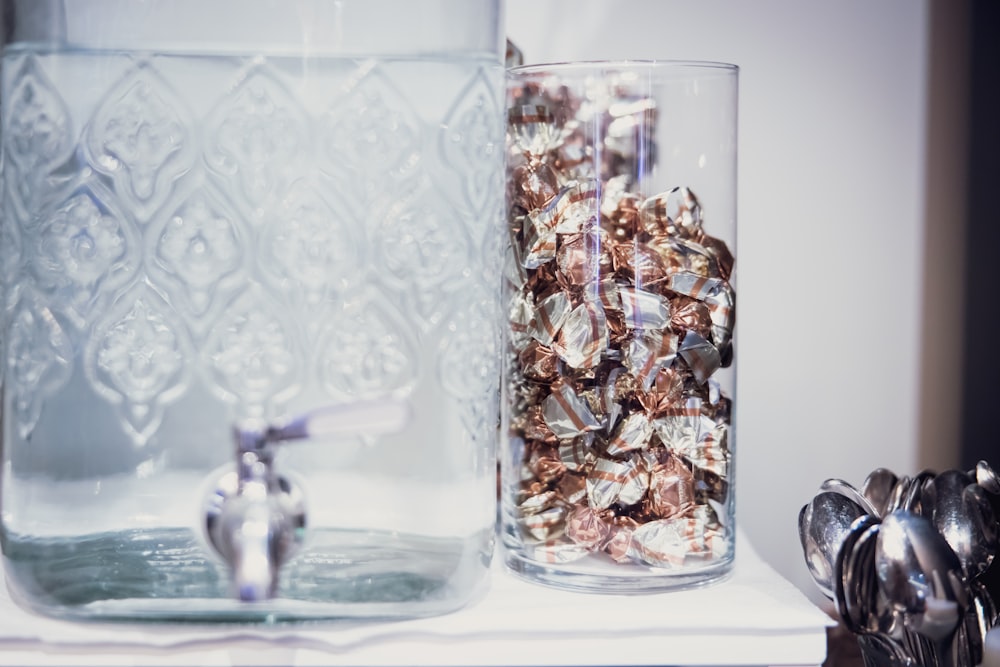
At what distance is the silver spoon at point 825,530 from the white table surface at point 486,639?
0.06 meters

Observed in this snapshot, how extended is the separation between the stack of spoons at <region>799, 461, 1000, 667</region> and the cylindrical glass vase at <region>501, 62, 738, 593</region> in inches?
2.7

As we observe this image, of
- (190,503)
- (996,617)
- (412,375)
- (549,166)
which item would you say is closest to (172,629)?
(190,503)

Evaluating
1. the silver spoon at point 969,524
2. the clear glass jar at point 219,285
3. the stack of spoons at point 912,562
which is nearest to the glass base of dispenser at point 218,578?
the clear glass jar at point 219,285

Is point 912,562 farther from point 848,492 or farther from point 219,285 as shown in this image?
point 219,285

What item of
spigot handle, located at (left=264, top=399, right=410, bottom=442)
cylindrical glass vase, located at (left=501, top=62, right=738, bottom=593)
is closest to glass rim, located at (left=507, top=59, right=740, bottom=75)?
cylindrical glass vase, located at (left=501, top=62, right=738, bottom=593)

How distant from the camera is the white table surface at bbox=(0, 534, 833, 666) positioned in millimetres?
512

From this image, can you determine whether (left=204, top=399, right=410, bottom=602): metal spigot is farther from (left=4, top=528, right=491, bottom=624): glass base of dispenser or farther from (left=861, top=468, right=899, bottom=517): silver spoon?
(left=861, top=468, right=899, bottom=517): silver spoon

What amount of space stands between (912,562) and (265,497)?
0.33 meters

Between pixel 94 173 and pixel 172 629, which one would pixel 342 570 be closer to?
pixel 172 629

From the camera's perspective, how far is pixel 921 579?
544 millimetres

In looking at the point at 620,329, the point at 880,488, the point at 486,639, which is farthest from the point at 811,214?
the point at 486,639

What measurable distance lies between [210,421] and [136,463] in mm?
46

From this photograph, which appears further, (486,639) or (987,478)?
(987,478)

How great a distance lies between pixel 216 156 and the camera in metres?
0.54
